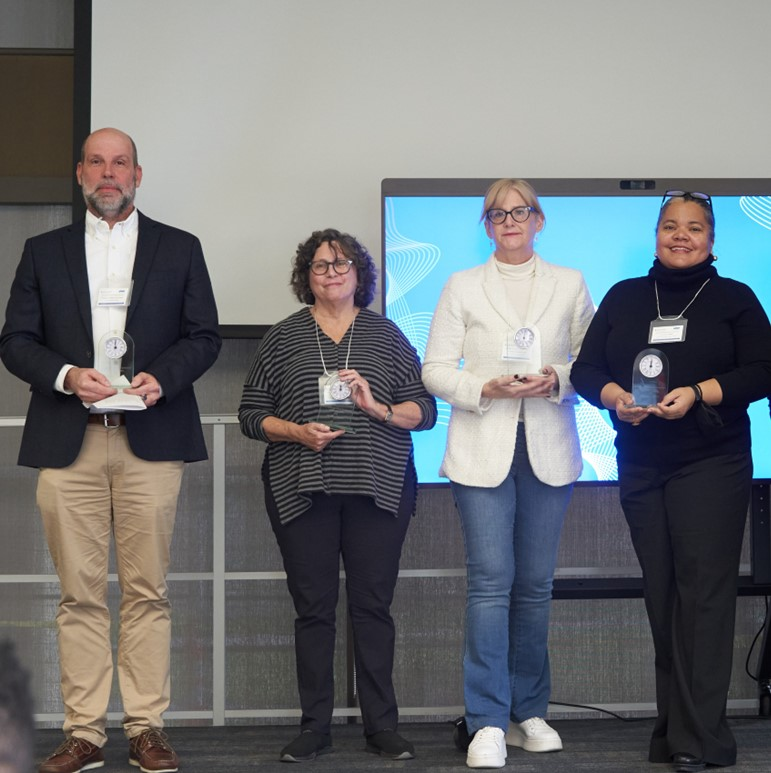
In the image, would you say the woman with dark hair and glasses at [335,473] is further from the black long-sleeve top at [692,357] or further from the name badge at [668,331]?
the name badge at [668,331]

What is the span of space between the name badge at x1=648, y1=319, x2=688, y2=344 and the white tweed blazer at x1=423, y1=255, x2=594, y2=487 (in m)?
0.28

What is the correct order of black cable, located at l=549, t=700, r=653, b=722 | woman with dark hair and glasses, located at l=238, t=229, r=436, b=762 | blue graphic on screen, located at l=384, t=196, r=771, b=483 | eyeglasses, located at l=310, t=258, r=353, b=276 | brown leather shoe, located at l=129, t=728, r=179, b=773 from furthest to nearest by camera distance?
black cable, located at l=549, t=700, r=653, b=722 < blue graphic on screen, located at l=384, t=196, r=771, b=483 < eyeglasses, located at l=310, t=258, r=353, b=276 < woman with dark hair and glasses, located at l=238, t=229, r=436, b=762 < brown leather shoe, located at l=129, t=728, r=179, b=773

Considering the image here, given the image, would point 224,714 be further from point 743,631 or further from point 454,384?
point 743,631

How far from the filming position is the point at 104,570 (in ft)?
9.49

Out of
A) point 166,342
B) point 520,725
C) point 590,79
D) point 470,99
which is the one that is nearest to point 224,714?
point 520,725

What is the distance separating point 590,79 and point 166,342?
1906mm

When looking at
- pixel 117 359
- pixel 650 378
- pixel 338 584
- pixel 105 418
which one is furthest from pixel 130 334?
pixel 650 378

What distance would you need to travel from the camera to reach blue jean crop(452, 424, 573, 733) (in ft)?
9.52

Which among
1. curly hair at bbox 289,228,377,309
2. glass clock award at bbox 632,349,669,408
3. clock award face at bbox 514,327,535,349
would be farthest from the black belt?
glass clock award at bbox 632,349,669,408

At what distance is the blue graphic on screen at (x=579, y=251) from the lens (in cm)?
364

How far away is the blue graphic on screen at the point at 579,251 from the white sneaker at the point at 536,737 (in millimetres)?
914

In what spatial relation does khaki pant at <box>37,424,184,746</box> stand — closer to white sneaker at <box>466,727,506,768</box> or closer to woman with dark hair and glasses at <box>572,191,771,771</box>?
white sneaker at <box>466,727,506,768</box>

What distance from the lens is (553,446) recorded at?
2924 millimetres

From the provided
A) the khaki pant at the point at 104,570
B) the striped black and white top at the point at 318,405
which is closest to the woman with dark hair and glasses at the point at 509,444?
the striped black and white top at the point at 318,405
